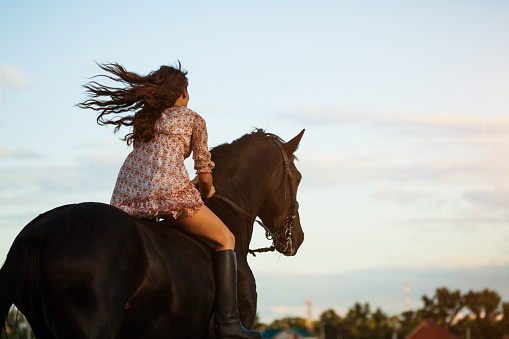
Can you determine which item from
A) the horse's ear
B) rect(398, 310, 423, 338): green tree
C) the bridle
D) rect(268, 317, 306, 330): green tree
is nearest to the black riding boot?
the bridle

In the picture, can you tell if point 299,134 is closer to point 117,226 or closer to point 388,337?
point 117,226

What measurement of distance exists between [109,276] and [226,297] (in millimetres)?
1445

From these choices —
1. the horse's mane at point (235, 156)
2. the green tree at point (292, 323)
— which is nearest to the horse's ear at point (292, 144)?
the horse's mane at point (235, 156)

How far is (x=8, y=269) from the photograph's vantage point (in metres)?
4.98

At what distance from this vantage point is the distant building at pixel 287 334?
150m

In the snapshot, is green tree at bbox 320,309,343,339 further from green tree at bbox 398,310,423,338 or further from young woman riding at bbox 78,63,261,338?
young woman riding at bbox 78,63,261,338

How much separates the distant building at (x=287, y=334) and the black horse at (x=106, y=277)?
484 ft

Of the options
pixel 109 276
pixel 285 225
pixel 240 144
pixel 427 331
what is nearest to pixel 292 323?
pixel 427 331

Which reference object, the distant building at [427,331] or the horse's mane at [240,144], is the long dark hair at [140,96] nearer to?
the horse's mane at [240,144]

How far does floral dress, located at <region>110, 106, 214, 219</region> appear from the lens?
5.98m

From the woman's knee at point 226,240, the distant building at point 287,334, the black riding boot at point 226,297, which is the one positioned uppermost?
the woman's knee at point 226,240

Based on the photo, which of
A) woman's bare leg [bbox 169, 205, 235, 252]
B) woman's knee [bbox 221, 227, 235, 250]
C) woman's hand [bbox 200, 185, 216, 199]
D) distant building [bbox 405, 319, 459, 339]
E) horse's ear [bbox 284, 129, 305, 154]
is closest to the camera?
woman's bare leg [bbox 169, 205, 235, 252]

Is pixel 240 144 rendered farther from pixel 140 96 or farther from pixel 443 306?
pixel 443 306

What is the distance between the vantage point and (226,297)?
6145mm
